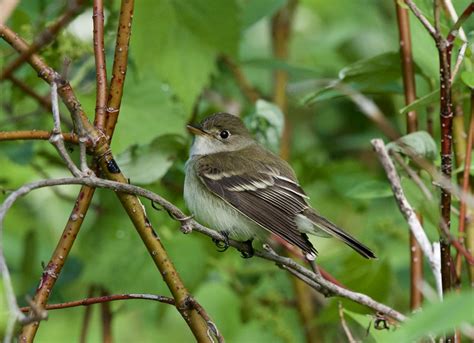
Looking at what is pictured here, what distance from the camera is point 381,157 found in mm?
2258

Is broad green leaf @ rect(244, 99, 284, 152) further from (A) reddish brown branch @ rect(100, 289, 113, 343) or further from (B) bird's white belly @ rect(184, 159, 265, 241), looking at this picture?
(A) reddish brown branch @ rect(100, 289, 113, 343)

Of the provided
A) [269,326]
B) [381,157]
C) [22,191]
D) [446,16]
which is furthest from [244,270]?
[22,191]

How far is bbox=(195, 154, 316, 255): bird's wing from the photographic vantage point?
3.28 metres

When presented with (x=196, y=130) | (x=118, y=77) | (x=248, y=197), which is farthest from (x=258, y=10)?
(x=118, y=77)

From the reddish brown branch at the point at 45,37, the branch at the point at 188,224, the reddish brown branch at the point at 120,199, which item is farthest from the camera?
the reddish brown branch at the point at 120,199

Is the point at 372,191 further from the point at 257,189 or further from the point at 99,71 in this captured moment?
the point at 99,71

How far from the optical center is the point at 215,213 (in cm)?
352

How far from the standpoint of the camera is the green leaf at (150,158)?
124 inches

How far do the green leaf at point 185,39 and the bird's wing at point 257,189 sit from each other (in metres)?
0.35

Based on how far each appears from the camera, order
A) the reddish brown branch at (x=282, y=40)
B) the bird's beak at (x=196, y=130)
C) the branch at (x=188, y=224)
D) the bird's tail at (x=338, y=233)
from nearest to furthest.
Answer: the branch at (x=188, y=224)
the bird's tail at (x=338, y=233)
the bird's beak at (x=196, y=130)
the reddish brown branch at (x=282, y=40)

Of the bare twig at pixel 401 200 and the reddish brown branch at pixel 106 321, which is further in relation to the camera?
the reddish brown branch at pixel 106 321

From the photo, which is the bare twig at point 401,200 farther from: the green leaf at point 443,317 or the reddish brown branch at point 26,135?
the green leaf at point 443,317

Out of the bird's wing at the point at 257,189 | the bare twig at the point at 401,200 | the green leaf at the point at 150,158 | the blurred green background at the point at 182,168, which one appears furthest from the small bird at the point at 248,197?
the bare twig at the point at 401,200

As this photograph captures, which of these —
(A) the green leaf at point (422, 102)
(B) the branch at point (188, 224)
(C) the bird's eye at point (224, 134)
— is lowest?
(B) the branch at point (188, 224)
